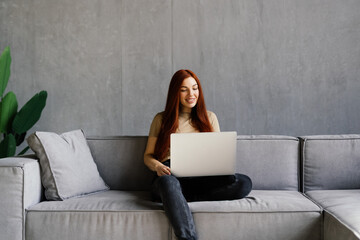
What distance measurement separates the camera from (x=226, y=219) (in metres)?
2.06

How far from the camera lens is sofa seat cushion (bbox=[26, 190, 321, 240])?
2.05 meters

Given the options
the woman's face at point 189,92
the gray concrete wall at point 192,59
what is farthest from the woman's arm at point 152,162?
the gray concrete wall at point 192,59

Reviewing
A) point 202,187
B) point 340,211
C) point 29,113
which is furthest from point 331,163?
point 29,113

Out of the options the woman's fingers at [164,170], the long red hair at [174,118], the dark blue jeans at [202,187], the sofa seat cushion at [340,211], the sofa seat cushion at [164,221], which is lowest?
the sofa seat cushion at [164,221]

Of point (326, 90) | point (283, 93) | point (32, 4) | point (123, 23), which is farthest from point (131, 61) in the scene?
point (326, 90)

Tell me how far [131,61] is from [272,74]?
1.14 metres

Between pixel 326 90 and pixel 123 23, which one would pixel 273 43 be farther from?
pixel 123 23

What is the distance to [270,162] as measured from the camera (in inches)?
104

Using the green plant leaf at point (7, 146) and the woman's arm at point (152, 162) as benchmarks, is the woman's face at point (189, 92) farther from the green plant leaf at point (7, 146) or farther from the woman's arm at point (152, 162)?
the green plant leaf at point (7, 146)

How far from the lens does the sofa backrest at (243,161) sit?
2629 mm

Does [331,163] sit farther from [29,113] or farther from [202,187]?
[29,113]

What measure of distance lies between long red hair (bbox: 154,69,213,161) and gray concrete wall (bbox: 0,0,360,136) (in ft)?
2.88

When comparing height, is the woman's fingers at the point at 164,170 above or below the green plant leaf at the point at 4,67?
below

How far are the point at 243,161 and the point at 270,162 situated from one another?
0.16 metres
